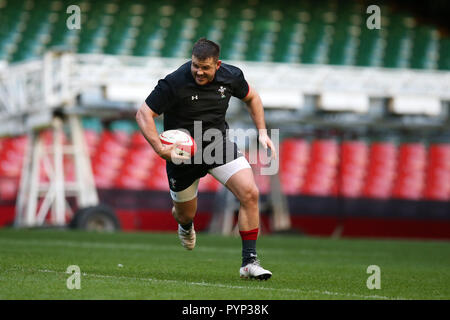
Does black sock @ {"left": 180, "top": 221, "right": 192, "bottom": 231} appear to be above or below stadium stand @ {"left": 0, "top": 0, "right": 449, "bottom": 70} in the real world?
below

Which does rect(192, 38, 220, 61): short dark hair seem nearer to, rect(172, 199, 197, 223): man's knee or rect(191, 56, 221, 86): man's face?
rect(191, 56, 221, 86): man's face

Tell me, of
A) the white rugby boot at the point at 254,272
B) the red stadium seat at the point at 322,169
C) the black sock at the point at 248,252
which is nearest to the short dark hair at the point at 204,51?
the black sock at the point at 248,252


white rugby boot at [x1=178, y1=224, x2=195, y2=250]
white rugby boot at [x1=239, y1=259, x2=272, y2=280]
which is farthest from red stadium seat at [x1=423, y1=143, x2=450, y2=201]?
white rugby boot at [x1=239, y1=259, x2=272, y2=280]

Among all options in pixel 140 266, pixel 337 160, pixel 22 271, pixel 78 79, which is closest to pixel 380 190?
pixel 337 160

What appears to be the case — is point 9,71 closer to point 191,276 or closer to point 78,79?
point 78,79

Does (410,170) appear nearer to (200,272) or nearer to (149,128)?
(200,272)

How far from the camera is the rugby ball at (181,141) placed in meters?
7.55

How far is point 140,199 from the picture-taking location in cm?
2244

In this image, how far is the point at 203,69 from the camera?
7441 millimetres

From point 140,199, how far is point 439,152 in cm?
986

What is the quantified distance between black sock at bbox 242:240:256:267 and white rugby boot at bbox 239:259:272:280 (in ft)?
0.13

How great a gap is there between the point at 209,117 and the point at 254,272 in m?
1.48

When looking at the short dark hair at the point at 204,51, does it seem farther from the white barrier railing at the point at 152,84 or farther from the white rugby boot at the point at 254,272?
the white barrier railing at the point at 152,84

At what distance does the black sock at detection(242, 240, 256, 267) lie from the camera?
7.54m
